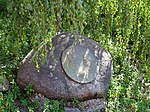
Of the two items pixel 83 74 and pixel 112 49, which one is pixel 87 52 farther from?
pixel 112 49

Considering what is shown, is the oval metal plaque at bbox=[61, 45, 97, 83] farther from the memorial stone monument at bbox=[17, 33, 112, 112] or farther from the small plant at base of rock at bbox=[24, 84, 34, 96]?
the small plant at base of rock at bbox=[24, 84, 34, 96]

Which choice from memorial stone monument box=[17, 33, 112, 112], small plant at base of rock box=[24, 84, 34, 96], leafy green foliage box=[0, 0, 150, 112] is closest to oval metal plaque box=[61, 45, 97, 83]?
memorial stone monument box=[17, 33, 112, 112]

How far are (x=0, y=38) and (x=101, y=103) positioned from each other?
3.43ft

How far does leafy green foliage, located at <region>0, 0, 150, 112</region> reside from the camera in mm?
1955

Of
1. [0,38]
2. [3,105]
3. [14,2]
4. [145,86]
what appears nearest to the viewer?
[14,2]

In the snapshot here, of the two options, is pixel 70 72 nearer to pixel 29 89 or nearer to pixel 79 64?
pixel 79 64

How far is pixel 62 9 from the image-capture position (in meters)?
2.02

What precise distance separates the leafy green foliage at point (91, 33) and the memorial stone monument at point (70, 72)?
9 centimetres

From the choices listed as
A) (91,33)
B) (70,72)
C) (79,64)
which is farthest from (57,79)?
(91,33)

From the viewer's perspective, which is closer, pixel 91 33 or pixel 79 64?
pixel 91 33

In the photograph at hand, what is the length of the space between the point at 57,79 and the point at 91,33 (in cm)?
48

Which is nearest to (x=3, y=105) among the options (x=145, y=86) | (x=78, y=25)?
(x=78, y=25)

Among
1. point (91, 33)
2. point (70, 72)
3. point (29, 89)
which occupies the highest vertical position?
point (91, 33)

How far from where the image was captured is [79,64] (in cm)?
303
